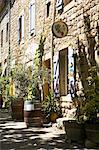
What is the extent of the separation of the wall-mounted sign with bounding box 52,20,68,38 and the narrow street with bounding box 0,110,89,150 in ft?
8.92

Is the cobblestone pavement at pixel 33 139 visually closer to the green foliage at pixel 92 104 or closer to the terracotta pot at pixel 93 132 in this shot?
the terracotta pot at pixel 93 132

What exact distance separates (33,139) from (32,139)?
26 millimetres

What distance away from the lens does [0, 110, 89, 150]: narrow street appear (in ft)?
25.5

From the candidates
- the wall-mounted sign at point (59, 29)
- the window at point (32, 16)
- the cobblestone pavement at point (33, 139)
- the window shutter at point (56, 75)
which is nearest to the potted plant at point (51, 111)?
the window shutter at point (56, 75)

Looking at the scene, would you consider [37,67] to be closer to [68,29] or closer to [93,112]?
[68,29]

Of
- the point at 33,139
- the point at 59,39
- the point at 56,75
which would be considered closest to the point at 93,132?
the point at 33,139

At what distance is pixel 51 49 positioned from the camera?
12.7m

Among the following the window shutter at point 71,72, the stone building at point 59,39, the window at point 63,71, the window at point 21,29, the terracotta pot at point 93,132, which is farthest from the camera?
the window at point 21,29

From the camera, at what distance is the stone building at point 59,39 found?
1000 centimetres

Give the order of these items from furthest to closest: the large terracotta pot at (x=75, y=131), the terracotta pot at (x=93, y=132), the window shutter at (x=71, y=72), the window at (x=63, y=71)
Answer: the window at (x=63, y=71)
the window shutter at (x=71, y=72)
the large terracotta pot at (x=75, y=131)
the terracotta pot at (x=93, y=132)

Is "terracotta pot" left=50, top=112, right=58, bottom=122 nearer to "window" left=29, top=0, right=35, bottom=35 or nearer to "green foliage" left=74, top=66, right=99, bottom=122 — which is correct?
"green foliage" left=74, top=66, right=99, bottom=122

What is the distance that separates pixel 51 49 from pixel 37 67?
1.21 meters

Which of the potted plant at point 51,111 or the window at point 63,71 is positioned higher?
the window at point 63,71

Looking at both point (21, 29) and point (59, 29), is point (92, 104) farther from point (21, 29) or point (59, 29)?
point (21, 29)
